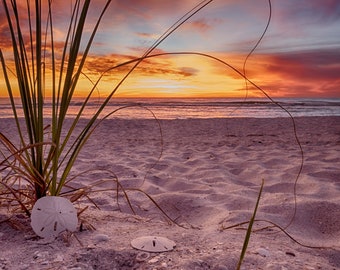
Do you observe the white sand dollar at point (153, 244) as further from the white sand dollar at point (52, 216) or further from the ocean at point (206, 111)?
the ocean at point (206, 111)

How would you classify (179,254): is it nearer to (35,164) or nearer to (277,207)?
(35,164)

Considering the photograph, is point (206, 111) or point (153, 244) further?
point (206, 111)

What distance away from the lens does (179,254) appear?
1333 mm

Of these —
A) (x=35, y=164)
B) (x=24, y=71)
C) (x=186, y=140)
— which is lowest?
(x=186, y=140)

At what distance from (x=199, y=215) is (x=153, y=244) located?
32.9 inches

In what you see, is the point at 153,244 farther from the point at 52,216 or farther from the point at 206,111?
the point at 206,111

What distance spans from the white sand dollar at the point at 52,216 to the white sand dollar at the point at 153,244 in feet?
0.77

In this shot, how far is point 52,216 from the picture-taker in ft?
4.45

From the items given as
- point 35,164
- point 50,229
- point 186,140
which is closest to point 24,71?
point 35,164

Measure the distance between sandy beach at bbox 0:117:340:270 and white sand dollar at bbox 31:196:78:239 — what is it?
37 mm

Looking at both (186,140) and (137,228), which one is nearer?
(137,228)

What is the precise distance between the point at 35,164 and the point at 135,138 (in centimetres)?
504

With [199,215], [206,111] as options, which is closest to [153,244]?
[199,215]

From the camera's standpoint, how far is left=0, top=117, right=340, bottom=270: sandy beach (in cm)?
129
